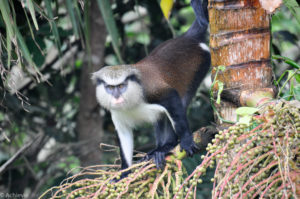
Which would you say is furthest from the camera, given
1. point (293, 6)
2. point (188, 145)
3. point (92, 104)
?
point (92, 104)

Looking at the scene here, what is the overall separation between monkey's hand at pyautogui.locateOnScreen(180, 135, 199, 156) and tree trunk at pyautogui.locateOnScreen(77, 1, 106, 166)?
1550 millimetres

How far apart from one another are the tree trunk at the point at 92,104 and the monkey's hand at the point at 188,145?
5.09 ft

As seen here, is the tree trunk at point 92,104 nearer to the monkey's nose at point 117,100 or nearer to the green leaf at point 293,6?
the monkey's nose at point 117,100

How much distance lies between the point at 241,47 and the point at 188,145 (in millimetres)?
913

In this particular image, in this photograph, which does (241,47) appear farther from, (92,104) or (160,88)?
(92,104)

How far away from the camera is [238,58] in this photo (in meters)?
1.91

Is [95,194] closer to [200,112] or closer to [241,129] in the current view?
[241,129]

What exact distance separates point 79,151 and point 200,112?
4.53 feet

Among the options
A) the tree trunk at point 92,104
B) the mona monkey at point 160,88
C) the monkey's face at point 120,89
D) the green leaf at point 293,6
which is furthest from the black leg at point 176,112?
the tree trunk at point 92,104

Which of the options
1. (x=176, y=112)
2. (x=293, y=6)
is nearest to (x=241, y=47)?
(x=293, y=6)

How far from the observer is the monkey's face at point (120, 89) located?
9.60 feet

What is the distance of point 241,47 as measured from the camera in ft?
6.23

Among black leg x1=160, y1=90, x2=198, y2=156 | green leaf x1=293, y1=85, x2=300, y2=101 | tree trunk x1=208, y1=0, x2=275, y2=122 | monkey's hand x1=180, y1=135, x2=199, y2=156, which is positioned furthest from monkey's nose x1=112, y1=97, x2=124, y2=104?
green leaf x1=293, y1=85, x2=300, y2=101

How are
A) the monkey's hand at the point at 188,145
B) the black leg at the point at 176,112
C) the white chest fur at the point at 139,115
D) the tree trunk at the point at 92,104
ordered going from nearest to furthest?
the monkey's hand at the point at 188,145, the black leg at the point at 176,112, the white chest fur at the point at 139,115, the tree trunk at the point at 92,104
